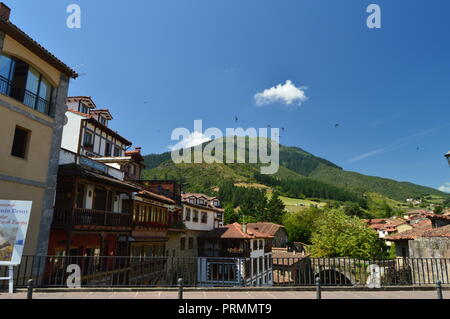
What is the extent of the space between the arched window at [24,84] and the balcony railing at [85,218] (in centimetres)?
539

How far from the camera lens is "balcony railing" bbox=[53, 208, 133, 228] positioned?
15273 millimetres

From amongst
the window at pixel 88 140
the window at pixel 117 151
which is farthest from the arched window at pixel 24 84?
the window at pixel 117 151

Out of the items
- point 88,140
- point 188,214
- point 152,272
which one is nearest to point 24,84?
point 88,140

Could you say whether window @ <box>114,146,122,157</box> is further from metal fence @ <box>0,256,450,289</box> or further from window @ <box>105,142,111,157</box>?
metal fence @ <box>0,256,450,289</box>

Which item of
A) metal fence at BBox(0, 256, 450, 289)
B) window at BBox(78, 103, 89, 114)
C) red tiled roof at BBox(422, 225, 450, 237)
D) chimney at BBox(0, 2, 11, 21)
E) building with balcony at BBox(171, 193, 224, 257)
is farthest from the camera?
building with balcony at BBox(171, 193, 224, 257)

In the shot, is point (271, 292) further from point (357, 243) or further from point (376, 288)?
point (357, 243)

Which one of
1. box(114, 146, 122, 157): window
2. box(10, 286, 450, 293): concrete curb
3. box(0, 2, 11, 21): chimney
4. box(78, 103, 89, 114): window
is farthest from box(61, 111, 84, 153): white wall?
box(10, 286, 450, 293): concrete curb

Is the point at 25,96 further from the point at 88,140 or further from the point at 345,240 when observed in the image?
the point at 345,240

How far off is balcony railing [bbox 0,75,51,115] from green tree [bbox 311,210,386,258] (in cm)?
3859

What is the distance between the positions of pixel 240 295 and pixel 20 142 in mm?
12005

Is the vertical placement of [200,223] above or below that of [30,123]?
below

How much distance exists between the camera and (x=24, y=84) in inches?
543
